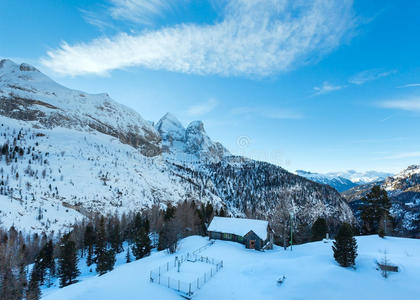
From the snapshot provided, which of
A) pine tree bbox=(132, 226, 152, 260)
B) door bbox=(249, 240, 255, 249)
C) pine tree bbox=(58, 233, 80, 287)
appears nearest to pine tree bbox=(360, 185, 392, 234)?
door bbox=(249, 240, 255, 249)

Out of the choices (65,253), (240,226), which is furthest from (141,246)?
(240,226)

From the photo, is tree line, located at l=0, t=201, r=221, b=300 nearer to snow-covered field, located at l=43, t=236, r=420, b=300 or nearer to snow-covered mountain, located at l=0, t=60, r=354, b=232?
snow-covered field, located at l=43, t=236, r=420, b=300

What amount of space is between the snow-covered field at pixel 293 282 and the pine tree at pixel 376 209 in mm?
10765

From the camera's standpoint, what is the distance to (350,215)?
525 feet

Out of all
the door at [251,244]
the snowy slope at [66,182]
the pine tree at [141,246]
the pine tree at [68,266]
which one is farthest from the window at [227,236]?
the snowy slope at [66,182]

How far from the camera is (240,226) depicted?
46844mm

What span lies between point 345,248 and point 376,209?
24.7 m

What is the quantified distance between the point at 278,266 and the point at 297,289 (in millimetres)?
6566

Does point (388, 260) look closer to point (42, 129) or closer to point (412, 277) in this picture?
point (412, 277)

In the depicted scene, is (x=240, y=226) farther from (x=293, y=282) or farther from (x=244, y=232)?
(x=293, y=282)

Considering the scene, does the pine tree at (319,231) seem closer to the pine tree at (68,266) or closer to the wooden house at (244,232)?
the wooden house at (244,232)

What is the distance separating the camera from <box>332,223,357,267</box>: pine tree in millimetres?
22625

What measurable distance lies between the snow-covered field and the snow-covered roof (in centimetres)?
1480

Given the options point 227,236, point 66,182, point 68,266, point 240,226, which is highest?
point 66,182
